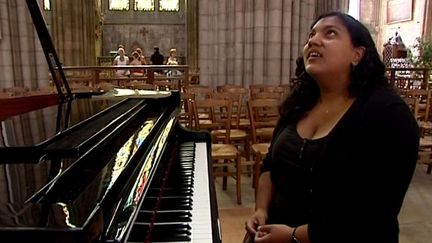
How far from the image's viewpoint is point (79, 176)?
3.74 feet

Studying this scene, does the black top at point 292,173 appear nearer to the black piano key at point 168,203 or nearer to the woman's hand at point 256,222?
the woman's hand at point 256,222

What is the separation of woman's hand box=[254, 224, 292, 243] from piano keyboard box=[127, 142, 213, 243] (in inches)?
10.9

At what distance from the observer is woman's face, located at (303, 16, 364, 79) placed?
1.65m

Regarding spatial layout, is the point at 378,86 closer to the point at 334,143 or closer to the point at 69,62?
the point at 334,143

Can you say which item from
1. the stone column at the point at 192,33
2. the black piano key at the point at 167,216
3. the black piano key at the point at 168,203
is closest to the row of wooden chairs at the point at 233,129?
the black piano key at the point at 168,203

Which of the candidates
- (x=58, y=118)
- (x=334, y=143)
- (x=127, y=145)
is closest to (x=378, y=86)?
(x=334, y=143)

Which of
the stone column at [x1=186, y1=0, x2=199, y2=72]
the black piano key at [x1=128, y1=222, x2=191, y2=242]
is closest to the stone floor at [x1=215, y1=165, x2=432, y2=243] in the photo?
the black piano key at [x1=128, y1=222, x2=191, y2=242]

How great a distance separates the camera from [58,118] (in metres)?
2.09

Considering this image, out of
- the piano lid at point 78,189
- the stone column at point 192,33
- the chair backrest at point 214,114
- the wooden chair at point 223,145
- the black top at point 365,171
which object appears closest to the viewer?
the piano lid at point 78,189

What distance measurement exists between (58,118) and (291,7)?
287 inches

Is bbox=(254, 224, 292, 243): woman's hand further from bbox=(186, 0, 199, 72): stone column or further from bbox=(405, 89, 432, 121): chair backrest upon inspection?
bbox=(186, 0, 199, 72): stone column

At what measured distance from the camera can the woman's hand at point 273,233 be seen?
67.3 inches

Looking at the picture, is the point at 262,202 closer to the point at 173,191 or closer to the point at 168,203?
the point at 173,191

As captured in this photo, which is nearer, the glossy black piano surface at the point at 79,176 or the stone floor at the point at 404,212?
the glossy black piano surface at the point at 79,176
